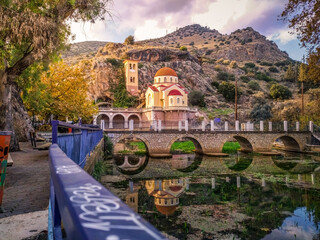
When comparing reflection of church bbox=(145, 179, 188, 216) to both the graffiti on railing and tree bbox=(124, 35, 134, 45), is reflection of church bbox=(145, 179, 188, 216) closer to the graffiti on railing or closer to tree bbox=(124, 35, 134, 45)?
the graffiti on railing

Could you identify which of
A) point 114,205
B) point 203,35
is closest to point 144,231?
point 114,205

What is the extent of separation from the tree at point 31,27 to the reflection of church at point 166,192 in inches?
256

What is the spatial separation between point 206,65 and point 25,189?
257 feet

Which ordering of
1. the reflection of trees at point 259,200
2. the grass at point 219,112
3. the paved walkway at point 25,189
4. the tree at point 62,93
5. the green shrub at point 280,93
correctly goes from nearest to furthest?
the paved walkway at point 25,189 < the reflection of trees at point 259,200 < the tree at point 62,93 < the grass at point 219,112 < the green shrub at point 280,93

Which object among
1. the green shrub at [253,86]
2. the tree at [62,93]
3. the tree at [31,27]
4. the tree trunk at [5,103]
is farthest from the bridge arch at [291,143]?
the green shrub at [253,86]

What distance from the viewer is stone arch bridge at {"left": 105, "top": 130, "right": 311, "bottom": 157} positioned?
24.0 m

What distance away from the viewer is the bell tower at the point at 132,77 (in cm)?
5472

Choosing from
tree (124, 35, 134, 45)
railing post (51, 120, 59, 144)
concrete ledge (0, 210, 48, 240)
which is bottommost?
concrete ledge (0, 210, 48, 240)

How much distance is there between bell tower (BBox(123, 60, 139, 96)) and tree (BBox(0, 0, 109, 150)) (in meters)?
44.2

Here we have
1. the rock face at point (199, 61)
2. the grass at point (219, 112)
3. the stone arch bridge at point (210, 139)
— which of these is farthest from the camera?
the rock face at point (199, 61)

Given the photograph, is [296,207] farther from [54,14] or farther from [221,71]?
[221,71]

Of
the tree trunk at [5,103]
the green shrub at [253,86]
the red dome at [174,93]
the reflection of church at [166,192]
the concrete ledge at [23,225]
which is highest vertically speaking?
the green shrub at [253,86]

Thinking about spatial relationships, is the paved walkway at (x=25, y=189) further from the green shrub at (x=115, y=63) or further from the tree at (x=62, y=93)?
the green shrub at (x=115, y=63)

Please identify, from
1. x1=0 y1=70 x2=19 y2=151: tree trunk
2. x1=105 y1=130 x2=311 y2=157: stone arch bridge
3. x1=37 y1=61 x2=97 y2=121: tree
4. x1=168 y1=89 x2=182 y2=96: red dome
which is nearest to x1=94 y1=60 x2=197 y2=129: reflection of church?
x1=168 y1=89 x2=182 y2=96: red dome
